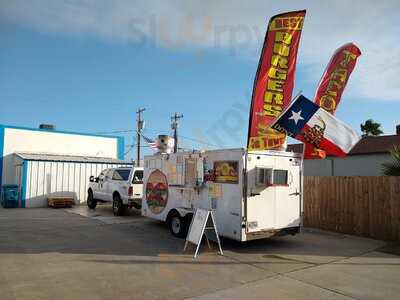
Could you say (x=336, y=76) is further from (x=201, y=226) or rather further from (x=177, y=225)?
(x=201, y=226)

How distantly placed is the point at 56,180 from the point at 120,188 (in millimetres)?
6725

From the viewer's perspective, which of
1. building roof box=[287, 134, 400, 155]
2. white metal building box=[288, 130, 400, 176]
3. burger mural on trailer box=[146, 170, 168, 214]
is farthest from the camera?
building roof box=[287, 134, 400, 155]

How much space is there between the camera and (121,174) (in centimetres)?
1534

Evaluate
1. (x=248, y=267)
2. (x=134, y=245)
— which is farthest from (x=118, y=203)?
(x=248, y=267)

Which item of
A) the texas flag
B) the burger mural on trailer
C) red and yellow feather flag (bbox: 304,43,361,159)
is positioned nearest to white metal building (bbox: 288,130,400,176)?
red and yellow feather flag (bbox: 304,43,361,159)

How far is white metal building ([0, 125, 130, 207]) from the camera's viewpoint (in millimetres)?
18984

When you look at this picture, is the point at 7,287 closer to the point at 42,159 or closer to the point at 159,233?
the point at 159,233

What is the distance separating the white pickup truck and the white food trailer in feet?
12.0

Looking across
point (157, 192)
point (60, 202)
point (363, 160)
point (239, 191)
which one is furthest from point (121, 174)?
point (363, 160)

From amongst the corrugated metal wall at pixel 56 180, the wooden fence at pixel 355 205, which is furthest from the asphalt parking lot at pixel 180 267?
the corrugated metal wall at pixel 56 180

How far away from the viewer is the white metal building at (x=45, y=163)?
19.0 metres

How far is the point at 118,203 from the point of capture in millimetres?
14898

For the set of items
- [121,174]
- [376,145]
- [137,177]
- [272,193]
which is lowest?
[272,193]

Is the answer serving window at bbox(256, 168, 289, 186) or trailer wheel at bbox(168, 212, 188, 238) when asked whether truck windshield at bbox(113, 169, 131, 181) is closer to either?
trailer wheel at bbox(168, 212, 188, 238)
